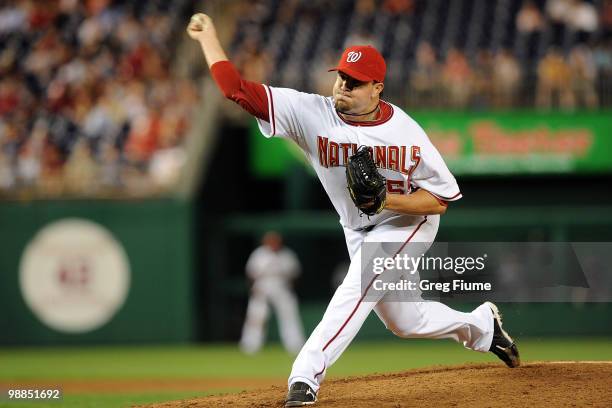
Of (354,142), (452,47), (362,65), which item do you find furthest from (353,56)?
(452,47)

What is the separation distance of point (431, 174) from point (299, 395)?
1470 mm

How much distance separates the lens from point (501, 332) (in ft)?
21.5

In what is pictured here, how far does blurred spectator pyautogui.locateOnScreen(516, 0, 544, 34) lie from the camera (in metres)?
16.7

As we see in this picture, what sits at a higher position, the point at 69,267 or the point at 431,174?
the point at 431,174

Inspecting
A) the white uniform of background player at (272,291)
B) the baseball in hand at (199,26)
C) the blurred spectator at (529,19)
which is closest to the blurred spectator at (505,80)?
the blurred spectator at (529,19)

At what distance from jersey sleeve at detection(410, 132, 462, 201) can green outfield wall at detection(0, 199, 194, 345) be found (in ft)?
33.1

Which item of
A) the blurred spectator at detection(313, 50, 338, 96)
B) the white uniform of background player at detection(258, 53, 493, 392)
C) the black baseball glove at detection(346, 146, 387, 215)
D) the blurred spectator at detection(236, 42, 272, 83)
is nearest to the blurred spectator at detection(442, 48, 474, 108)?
the blurred spectator at detection(313, 50, 338, 96)

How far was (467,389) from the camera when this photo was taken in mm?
6094

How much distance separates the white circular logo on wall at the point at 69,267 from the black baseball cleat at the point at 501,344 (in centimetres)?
984

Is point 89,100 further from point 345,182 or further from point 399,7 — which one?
point 345,182

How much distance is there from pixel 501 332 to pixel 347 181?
1703 millimetres

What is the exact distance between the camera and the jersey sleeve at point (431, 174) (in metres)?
5.80

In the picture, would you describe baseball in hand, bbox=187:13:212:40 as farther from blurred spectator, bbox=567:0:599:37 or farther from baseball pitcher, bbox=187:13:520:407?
blurred spectator, bbox=567:0:599:37

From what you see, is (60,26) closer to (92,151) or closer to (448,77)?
(92,151)
